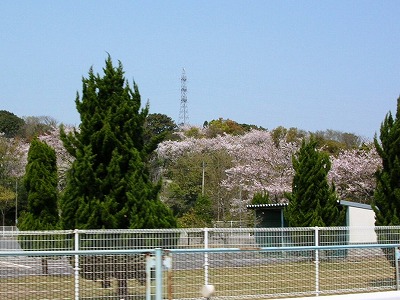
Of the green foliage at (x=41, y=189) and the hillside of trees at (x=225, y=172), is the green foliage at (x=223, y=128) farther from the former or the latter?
the green foliage at (x=41, y=189)

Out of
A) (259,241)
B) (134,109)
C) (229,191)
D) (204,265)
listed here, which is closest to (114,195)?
(134,109)

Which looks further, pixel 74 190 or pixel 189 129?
pixel 189 129

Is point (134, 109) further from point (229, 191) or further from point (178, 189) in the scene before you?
point (178, 189)

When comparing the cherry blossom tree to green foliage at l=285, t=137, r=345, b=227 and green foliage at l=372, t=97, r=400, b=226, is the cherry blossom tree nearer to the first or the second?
green foliage at l=285, t=137, r=345, b=227

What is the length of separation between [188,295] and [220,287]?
120cm

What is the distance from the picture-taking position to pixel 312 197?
70.7ft

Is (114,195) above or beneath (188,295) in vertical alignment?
above

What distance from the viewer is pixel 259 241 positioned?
605 inches

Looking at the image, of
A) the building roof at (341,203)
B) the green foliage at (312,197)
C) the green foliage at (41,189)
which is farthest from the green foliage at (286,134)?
the green foliage at (41,189)

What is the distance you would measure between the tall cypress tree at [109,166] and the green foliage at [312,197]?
9311 mm

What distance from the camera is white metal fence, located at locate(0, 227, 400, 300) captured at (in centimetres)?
920

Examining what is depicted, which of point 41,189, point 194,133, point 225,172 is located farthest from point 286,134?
point 41,189

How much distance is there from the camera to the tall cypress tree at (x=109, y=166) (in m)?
12.4

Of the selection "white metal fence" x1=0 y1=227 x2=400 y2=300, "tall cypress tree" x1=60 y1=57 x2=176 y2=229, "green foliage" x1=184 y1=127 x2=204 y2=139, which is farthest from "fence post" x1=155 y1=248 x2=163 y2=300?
"green foliage" x1=184 y1=127 x2=204 y2=139
